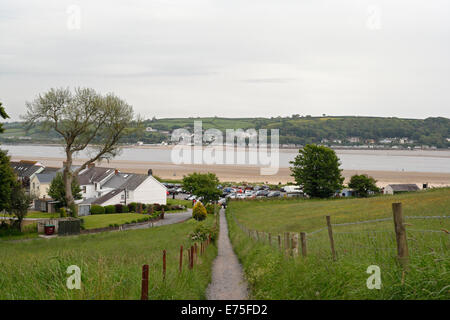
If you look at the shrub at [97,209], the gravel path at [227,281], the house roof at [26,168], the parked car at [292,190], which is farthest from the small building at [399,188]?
the house roof at [26,168]

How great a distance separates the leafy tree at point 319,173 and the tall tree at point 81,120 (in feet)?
105

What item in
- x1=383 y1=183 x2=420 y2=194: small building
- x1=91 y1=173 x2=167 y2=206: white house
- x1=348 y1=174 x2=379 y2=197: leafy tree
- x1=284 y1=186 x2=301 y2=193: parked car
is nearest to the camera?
x1=91 y1=173 x2=167 y2=206: white house

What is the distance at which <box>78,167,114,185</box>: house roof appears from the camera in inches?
3029

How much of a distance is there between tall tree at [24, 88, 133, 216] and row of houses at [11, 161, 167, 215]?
11822mm

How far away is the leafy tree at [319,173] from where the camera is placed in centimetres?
7044

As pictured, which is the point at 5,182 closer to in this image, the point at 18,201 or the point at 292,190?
the point at 18,201

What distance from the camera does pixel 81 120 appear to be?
5038 centimetres

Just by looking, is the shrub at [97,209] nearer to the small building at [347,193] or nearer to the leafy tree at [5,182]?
the leafy tree at [5,182]

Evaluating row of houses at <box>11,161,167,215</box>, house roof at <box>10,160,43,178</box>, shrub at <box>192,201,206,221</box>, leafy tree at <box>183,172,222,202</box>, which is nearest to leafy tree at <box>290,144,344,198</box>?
leafy tree at <box>183,172,222,202</box>

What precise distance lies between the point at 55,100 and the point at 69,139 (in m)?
4.89

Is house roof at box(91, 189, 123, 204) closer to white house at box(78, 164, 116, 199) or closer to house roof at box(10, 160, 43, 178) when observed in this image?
white house at box(78, 164, 116, 199)

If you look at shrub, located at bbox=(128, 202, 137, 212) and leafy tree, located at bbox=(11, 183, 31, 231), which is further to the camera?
shrub, located at bbox=(128, 202, 137, 212)
